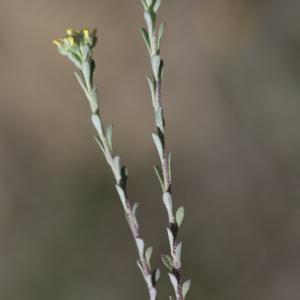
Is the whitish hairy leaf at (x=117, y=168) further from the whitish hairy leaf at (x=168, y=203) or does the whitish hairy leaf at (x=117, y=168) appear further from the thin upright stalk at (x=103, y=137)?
the whitish hairy leaf at (x=168, y=203)

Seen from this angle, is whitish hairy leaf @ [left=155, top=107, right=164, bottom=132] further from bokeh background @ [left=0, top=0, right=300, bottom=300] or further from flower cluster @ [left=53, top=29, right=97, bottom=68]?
bokeh background @ [left=0, top=0, right=300, bottom=300]

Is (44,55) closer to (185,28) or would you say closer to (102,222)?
(185,28)

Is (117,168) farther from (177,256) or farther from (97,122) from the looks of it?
(177,256)

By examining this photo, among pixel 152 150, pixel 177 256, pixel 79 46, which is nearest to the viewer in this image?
pixel 177 256

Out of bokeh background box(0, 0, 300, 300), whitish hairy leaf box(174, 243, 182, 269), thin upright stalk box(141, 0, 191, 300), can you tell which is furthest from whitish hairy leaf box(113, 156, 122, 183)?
bokeh background box(0, 0, 300, 300)

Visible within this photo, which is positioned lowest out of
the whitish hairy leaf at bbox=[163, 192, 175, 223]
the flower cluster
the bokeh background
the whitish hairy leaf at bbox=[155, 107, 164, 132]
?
the bokeh background

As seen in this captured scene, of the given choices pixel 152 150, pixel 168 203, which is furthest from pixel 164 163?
pixel 152 150
